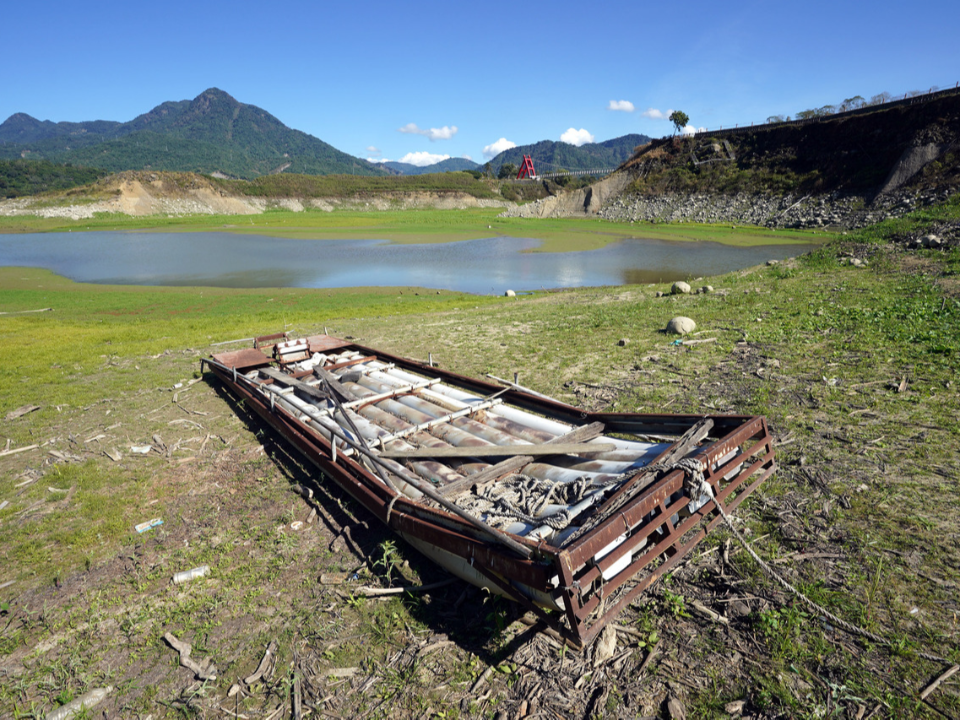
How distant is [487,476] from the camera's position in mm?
5391

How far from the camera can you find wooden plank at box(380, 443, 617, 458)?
5.58m

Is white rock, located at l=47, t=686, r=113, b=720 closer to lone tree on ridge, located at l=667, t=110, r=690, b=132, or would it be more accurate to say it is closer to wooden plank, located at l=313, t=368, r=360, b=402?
wooden plank, located at l=313, t=368, r=360, b=402

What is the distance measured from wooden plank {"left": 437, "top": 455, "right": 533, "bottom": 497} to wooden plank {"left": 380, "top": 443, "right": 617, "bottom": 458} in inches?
4.3

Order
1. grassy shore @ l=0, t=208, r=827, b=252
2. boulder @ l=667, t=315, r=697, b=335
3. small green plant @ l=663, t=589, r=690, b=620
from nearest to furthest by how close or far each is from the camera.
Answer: small green plant @ l=663, t=589, r=690, b=620
boulder @ l=667, t=315, r=697, b=335
grassy shore @ l=0, t=208, r=827, b=252

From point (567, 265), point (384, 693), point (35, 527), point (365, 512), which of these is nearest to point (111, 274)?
point (567, 265)

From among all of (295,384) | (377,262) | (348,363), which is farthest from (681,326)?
(377,262)

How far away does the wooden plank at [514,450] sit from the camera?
5.58m

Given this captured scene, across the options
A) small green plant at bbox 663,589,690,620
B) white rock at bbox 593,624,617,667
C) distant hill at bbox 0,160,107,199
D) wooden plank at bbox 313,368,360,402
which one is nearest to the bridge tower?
distant hill at bbox 0,160,107,199

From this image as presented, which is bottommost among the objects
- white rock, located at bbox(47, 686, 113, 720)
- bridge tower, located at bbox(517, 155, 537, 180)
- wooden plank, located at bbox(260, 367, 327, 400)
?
white rock, located at bbox(47, 686, 113, 720)

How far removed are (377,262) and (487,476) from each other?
37862 mm

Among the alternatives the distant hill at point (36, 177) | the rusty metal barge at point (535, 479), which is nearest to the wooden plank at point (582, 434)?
the rusty metal barge at point (535, 479)

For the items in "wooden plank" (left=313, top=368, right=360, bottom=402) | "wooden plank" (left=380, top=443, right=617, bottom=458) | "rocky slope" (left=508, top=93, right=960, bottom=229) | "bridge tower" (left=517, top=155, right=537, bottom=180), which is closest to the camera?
"wooden plank" (left=380, top=443, right=617, bottom=458)

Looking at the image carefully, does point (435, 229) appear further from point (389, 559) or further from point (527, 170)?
point (527, 170)

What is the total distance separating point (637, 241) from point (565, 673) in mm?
53713
